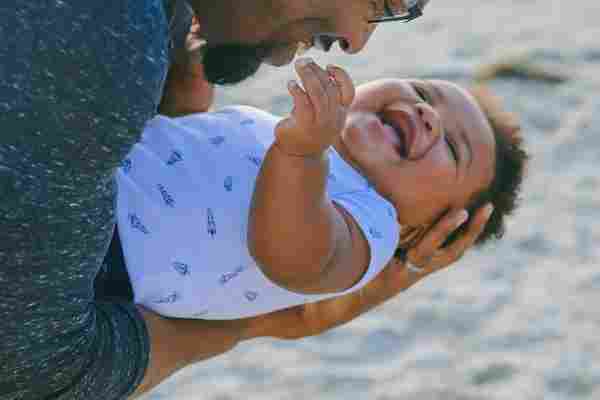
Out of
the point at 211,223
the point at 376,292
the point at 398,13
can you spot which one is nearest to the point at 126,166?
the point at 211,223

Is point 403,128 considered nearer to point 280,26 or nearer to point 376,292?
point 376,292

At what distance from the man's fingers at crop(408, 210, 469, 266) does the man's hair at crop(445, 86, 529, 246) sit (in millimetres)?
126

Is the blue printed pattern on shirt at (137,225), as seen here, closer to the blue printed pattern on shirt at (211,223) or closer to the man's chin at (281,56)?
the blue printed pattern on shirt at (211,223)

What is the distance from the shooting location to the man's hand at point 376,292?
283cm

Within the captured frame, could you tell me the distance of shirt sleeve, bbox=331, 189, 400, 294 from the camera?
2.58 metres

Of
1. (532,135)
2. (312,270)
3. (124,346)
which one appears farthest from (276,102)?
(124,346)

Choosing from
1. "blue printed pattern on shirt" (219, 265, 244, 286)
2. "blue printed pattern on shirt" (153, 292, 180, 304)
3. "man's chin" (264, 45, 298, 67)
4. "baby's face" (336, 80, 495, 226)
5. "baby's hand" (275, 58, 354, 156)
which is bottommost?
"baby's face" (336, 80, 495, 226)

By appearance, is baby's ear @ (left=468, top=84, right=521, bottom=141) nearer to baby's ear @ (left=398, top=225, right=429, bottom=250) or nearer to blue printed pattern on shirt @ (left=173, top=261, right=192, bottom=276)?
baby's ear @ (left=398, top=225, right=429, bottom=250)

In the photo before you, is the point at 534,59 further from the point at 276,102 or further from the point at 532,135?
the point at 276,102

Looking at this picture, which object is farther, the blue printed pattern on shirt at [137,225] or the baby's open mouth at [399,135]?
the baby's open mouth at [399,135]

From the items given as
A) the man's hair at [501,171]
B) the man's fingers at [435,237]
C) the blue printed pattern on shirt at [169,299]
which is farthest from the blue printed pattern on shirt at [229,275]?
the man's hair at [501,171]

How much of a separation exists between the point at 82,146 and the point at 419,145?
4.76ft

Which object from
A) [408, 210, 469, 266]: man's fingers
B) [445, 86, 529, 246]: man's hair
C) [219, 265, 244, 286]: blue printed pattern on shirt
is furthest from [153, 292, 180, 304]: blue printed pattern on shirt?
[445, 86, 529, 246]: man's hair

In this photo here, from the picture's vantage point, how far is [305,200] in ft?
7.34
